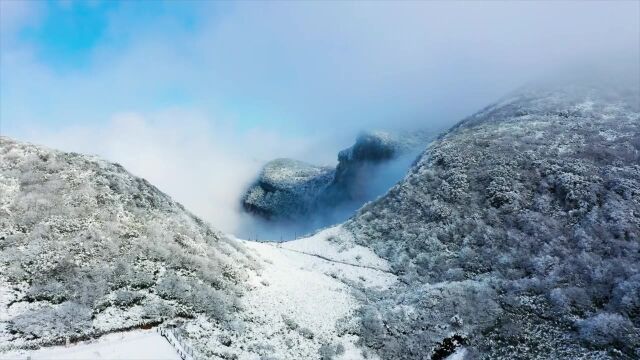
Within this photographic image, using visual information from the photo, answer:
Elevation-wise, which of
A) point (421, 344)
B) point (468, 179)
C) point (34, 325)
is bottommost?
point (421, 344)

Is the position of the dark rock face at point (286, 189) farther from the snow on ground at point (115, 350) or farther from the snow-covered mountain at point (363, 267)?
the snow on ground at point (115, 350)

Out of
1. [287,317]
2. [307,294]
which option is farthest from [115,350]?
[307,294]

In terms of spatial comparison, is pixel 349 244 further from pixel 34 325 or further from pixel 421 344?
pixel 34 325

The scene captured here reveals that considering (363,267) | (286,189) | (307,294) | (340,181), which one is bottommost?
(286,189)

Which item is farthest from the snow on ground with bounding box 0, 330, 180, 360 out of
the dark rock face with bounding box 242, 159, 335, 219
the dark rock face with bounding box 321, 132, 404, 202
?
the dark rock face with bounding box 242, 159, 335, 219

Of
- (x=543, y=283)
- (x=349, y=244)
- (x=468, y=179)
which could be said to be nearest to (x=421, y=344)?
(x=543, y=283)

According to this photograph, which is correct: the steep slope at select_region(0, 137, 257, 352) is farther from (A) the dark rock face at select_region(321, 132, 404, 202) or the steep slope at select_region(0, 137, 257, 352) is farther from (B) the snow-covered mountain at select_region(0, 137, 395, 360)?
(A) the dark rock face at select_region(321, 132, 404, 202)

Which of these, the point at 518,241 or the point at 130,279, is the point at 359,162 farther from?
the point at 130,279
